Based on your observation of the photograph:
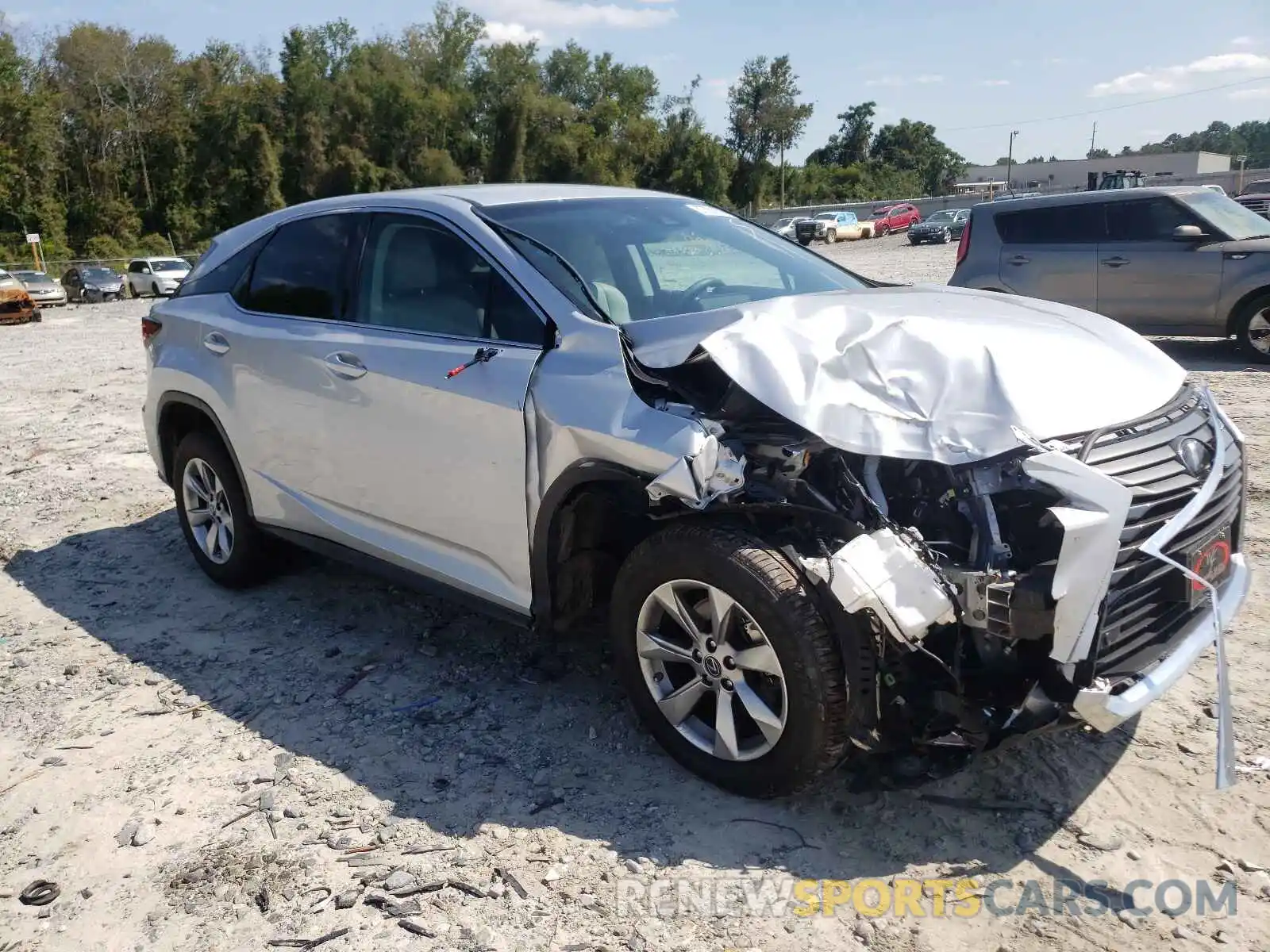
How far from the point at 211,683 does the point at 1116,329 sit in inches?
150

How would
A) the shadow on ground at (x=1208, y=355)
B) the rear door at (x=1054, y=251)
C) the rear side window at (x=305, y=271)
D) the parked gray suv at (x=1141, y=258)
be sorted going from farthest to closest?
the rear door at (x=1054, y=251)
the parked gray suv at (x=1141, y=258)
the shadow on ground at (x=1208, y=355)
the rear side window at (x=305, y=271)

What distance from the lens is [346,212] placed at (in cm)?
441

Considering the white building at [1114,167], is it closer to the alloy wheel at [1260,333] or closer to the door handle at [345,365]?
the alloy wheel at [1260,333]

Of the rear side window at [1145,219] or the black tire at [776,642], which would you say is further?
the rear side window at [1145,219]

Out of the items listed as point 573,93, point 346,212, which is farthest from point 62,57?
point 346,212

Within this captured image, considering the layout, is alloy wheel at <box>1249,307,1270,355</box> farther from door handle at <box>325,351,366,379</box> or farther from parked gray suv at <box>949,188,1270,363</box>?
door handle at <box>325,351,366,379</box>

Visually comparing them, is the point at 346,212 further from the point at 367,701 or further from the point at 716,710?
the point at 716,710

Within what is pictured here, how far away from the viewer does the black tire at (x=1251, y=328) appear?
977 centimetres

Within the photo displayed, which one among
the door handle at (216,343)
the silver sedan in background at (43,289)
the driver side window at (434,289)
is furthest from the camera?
the silver sedan in background at (43,289)

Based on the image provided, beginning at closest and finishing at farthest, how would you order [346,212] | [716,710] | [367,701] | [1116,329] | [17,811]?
[716,710]
[17,811]
[1116,329]
[367,701]
[346,212]

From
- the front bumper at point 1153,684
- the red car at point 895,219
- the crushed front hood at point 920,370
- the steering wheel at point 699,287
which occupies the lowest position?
the red car at point 895,219

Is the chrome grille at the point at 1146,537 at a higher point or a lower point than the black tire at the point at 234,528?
higher

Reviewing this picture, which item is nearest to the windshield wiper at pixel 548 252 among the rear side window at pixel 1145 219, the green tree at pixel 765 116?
the rear side window at pixel 1145 219

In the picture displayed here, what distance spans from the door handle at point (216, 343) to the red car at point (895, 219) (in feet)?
167
